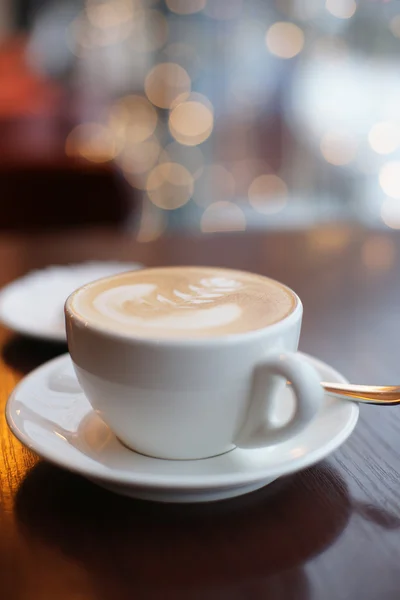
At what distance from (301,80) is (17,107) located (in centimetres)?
113

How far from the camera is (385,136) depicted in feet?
8.14

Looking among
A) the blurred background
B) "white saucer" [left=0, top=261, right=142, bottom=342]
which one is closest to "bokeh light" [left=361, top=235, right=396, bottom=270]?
"white saucer" [left=0, top=261, right=142, bottom=342]

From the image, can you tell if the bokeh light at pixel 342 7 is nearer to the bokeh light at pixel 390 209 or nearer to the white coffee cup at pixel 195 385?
the bokeh light at pixel 390 209

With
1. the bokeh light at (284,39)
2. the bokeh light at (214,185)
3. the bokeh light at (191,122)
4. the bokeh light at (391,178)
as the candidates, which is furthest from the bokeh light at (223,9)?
the bokeh light at (391,178)

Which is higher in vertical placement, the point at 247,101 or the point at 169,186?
the point at 247,101

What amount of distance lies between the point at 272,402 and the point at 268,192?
7.79 feet

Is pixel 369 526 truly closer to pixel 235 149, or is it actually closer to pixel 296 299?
pixel 296 299

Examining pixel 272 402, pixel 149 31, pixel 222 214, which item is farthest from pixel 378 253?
pixel 149 31

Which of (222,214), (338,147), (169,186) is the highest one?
(338,147)

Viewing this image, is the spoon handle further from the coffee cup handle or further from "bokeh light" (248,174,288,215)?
"bokeh light" (248,174,288,215)

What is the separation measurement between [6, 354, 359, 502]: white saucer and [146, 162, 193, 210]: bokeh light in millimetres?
2118

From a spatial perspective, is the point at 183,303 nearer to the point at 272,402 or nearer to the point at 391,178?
the point at 272,402

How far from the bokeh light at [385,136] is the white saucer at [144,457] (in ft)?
7.50

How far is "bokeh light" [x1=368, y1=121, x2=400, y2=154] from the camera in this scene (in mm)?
2477
